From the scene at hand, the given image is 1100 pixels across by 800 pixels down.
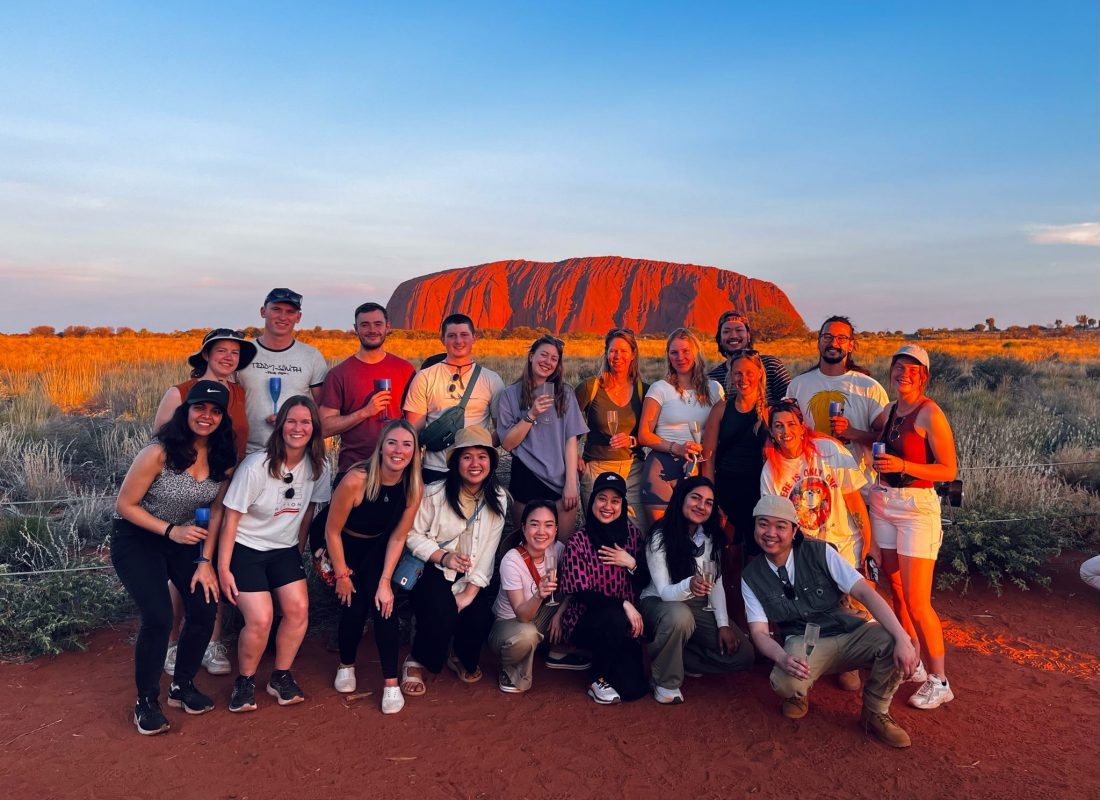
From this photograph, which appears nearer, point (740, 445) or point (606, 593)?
point (606, 593)

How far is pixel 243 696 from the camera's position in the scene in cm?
403

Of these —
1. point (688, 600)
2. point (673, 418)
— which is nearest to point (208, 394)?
point (673, 418)

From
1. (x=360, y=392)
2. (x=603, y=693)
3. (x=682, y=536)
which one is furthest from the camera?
(x=360, y=392)

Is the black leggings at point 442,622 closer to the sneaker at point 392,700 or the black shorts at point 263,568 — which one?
the sneaker at point 392,700

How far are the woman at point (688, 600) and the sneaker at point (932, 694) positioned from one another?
87 cm

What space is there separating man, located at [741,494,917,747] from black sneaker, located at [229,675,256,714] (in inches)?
104

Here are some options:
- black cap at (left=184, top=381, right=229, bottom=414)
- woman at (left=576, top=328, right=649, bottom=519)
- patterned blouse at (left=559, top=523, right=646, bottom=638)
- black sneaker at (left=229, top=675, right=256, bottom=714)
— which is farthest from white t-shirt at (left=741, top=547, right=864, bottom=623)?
black cap at (left=184, top=381, right=229, bottom=414)

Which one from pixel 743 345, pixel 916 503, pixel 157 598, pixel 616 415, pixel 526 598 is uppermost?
pixel 743 345

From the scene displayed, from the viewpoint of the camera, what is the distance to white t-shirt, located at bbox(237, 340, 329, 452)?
4672mm

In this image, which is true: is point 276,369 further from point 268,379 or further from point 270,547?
point 270,547

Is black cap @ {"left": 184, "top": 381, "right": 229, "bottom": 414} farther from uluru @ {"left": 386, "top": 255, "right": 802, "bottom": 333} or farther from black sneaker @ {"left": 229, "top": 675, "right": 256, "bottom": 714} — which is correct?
uluru @ {"left": 386, "top": 255, "right": 802, "bottom": 333}

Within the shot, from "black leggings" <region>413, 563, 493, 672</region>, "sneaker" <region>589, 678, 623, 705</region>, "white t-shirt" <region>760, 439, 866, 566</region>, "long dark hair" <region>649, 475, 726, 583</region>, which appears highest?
"white t-shirt" <region>760, 439, 866, 566</region>

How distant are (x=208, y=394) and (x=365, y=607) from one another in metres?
1.46

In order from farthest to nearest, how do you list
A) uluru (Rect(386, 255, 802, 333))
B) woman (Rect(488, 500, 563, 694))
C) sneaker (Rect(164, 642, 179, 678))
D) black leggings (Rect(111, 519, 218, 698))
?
uluru (Rect(386, 255, 802, 333)), sneaker (Rect(164, 642, 179, 678)), woman (Rect(488, 500, 563, 694)), black leggings (Rect(111, 519, 218, 698))
